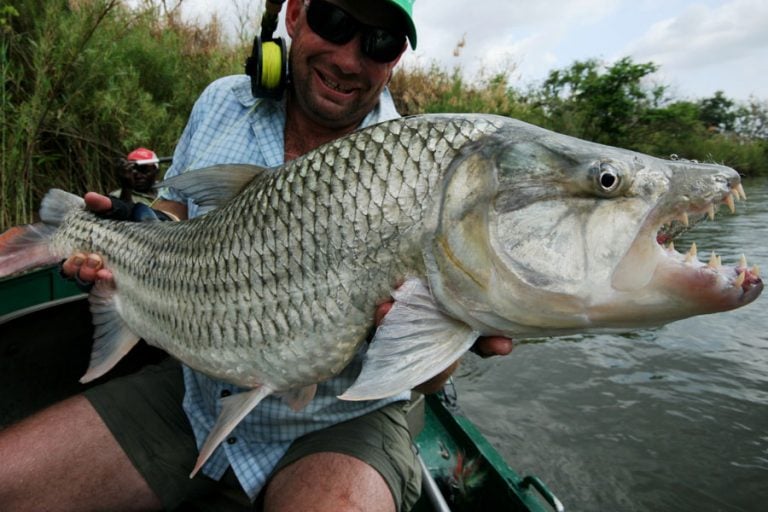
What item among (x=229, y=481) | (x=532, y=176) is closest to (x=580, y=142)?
(x=532, y=176)

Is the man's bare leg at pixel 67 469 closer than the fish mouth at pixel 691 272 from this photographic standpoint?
No

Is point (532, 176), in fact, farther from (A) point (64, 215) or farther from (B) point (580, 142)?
(A) point (64, 215)

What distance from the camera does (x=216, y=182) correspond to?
1.75 m

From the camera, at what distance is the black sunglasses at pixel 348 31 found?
2.07 metres

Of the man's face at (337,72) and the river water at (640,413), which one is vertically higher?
the man's face at (337,72)

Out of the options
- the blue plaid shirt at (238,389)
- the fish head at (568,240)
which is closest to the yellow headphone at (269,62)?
the blue plaid shirt at (238,389)

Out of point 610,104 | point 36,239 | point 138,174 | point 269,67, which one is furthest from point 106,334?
point 610,104

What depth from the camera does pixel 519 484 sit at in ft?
6.91

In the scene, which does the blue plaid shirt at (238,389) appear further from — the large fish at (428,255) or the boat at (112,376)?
the boat at (112,376)

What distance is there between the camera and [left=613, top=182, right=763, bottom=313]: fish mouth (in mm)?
1027

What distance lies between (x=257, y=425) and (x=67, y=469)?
685 millimetres

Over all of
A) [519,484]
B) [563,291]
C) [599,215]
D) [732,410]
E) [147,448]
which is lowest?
[732,410]

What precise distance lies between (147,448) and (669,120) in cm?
2688

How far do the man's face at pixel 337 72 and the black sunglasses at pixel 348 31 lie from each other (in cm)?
2
